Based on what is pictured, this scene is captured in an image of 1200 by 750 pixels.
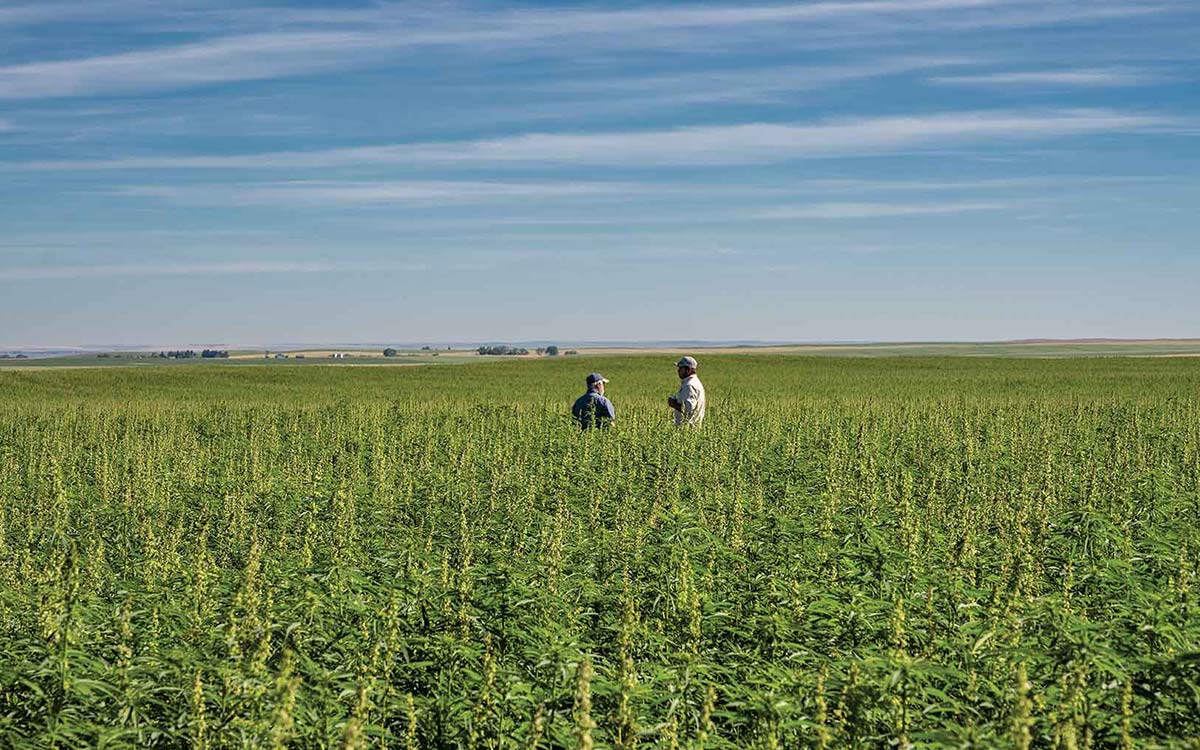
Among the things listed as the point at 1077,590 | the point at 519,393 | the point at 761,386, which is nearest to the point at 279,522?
the point at 1077,590

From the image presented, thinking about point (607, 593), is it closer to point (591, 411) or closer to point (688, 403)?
point (688, 403)

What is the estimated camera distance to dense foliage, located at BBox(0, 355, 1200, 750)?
15.2ft

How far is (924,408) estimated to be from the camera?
2509 cm

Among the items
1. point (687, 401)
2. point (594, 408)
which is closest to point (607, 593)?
point (687, 401)

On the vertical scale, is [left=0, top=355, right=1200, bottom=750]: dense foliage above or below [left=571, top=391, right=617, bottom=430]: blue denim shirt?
below

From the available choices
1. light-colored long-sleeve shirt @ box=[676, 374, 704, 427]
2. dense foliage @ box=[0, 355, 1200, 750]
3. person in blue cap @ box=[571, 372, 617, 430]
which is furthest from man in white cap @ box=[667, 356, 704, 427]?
person in blue cap @ box=[571, 372, 617, 430]

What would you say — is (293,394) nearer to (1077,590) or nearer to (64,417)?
(64,417)

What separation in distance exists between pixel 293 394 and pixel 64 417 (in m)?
12.6

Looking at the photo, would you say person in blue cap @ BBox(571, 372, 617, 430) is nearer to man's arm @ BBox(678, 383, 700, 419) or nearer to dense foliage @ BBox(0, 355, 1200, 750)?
dense foliage @ BBox(0, 355, 1200, 750)

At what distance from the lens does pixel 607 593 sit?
698 centimetres

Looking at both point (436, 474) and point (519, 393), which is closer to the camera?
point (436, 474)

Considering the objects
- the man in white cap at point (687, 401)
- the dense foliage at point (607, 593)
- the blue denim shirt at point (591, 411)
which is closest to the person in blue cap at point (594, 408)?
the blue denim shirt at point (591, 411)

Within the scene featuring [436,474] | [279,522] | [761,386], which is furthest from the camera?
[761,386]

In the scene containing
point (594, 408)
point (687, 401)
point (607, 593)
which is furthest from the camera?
point (594, 408)
